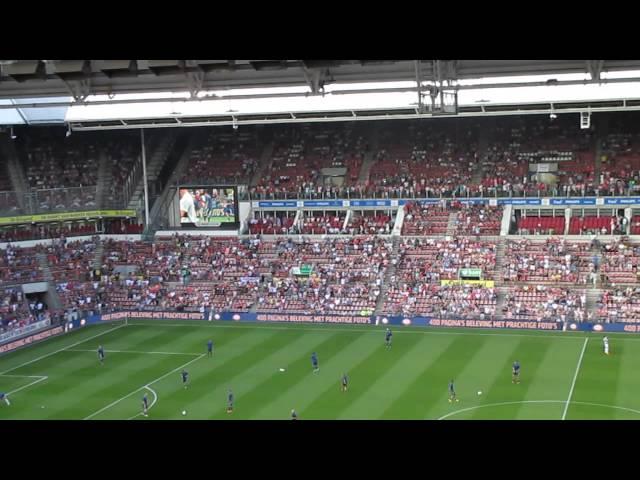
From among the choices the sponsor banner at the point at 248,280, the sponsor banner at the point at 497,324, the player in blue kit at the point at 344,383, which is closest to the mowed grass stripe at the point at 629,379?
the sponsor banner at the point at 497,324

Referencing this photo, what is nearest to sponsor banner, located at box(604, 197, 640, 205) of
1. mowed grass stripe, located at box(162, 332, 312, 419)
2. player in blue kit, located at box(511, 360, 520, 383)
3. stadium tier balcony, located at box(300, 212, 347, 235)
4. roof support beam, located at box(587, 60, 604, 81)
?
stadium tier balcony, located at box(300, 212, 347, 235)

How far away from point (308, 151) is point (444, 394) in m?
32.9

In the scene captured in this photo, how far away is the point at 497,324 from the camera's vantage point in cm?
4147

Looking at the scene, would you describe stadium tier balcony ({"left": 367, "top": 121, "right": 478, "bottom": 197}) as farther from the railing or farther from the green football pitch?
the green football pitch

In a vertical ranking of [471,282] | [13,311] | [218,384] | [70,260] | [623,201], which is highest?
[623,201]

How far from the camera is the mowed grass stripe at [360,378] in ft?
93.6

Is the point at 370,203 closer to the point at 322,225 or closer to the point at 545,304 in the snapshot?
the point at 322,225

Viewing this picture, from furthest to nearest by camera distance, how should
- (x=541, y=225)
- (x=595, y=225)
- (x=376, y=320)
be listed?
(x=541, y=225) < (x=595, y=225) < (x=376, y=320)

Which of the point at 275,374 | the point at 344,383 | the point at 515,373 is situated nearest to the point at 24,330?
the point at 275,374

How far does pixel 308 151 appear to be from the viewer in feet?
196

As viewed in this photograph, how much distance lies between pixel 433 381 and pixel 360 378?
3.08 metres

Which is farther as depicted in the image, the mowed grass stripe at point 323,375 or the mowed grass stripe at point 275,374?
the mowed grass stripe at point 275,374

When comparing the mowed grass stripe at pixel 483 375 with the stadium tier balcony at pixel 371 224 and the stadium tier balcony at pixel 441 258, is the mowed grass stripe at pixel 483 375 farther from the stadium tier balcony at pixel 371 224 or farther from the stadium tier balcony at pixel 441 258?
the stadium tier balcony at pixel 371 224

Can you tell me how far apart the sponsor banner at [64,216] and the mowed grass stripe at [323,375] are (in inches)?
936
